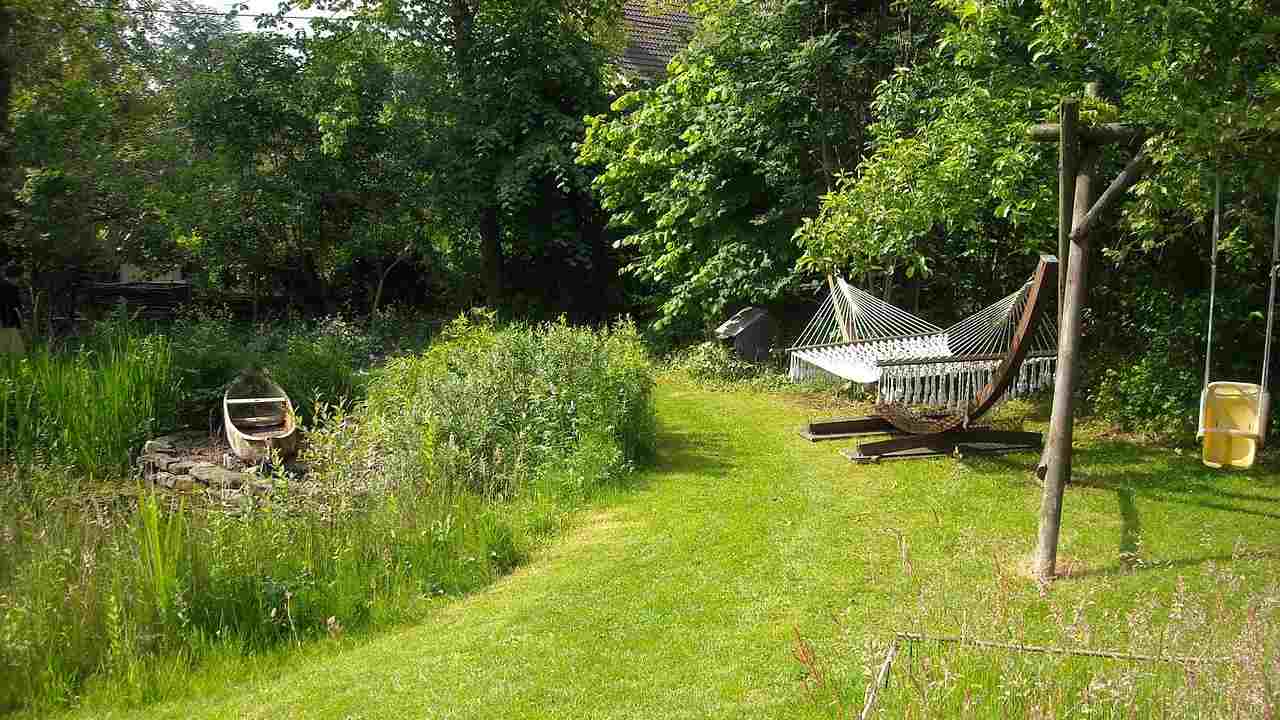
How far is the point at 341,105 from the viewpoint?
1214 cm

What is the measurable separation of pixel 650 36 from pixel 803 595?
43.7 ft

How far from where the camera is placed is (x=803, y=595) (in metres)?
4.68

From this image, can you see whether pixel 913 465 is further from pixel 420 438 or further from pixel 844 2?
pixel 844 2

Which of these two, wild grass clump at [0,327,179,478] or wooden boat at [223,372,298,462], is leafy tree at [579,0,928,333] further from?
wild grass clump at [0,327,179,478]

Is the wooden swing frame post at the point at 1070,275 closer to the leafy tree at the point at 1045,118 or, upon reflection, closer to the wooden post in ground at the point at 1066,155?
the wooden post in ground at the point at 1066,155

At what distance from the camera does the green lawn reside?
3.70 meters

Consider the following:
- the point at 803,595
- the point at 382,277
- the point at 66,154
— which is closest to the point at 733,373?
the point at 382,277

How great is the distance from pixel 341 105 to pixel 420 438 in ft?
23.9

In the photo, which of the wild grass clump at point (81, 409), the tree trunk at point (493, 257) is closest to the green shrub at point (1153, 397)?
the wild grass clump at point (81, 409)

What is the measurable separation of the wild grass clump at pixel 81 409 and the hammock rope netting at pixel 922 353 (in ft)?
16.4

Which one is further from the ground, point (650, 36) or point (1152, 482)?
point (650, 36)

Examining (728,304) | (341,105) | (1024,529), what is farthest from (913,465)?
(341,105)

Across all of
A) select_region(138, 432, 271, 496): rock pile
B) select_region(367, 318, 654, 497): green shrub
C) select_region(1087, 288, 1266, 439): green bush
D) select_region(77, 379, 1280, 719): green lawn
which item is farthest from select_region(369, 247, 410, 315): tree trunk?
select_region(1087, 288, 1266, 439): green bush

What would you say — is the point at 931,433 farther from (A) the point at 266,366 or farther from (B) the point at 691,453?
(A) the point at 266,366
